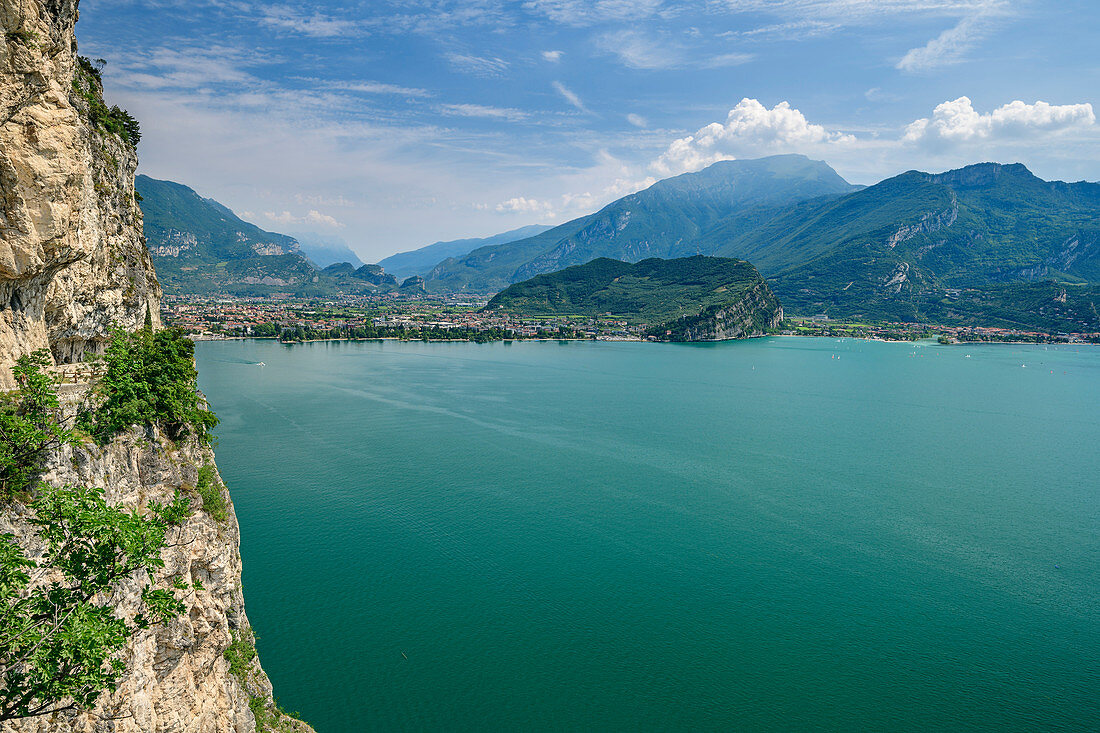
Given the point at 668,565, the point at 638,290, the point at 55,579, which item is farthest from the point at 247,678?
the point at 638,290

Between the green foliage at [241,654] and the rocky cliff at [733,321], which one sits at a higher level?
the rocky cliff at [733,321]

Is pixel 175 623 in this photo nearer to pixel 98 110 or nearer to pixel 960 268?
pixel 98 110

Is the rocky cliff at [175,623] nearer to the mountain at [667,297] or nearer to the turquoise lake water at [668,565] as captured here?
the turquoise lake water at [668,565]

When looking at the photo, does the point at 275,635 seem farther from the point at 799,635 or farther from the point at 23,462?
the point at 799,635

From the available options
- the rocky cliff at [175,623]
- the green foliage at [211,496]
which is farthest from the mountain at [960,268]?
the rocky cliff at [175,623]

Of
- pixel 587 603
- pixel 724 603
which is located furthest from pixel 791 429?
pixel 587 603

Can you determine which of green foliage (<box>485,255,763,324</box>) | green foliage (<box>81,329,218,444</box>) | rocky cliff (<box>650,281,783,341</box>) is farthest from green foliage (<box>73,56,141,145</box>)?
green foliage (<box>485,255,763,324</box>)

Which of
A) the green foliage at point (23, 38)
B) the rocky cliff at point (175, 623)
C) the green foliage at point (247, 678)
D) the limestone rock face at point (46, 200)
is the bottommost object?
the green foliage at point (247, 678)
